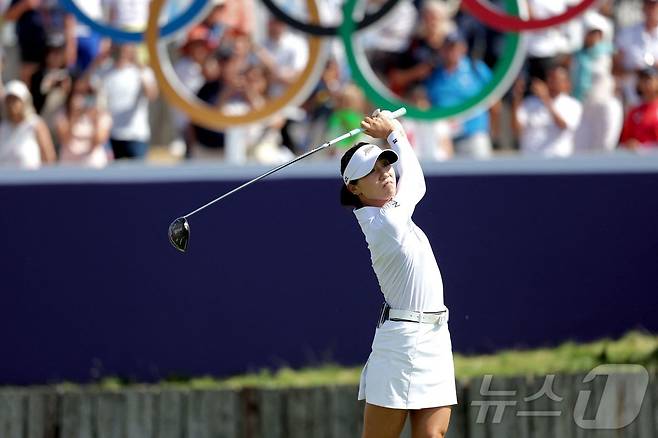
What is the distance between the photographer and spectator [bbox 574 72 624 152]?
7.82 metres

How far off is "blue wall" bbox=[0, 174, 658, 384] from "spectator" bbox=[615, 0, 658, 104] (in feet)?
1.96

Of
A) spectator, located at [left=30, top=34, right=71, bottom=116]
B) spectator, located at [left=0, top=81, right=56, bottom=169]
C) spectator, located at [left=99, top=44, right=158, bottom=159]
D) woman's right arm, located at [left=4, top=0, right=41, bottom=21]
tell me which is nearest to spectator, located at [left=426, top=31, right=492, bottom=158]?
spectator, located at [left=99, top=44, right=158, bottom=159]

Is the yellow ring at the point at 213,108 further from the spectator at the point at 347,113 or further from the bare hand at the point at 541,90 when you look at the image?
the bare hand at the point at 541,90

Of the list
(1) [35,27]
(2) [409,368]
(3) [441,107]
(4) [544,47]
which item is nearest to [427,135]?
(3) [441,107]

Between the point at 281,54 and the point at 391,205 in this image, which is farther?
the point at 281,54

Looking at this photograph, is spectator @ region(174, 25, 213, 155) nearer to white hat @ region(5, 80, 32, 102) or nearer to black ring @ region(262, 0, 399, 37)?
black ring @ region(262, 0, 399, 37)

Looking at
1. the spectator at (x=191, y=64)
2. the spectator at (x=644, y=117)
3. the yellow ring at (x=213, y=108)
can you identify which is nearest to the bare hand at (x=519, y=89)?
the spectator at (x=644, y=117)

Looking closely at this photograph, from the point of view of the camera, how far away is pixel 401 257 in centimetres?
531

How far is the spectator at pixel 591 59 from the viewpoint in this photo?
7996mm

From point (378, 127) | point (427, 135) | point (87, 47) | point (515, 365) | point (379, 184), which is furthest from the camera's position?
point (87, 47)

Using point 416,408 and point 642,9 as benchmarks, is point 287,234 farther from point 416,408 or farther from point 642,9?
point 416,408

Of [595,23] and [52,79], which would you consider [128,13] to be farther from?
[595,23]

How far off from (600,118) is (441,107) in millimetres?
863

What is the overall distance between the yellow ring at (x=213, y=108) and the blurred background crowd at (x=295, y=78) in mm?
87
